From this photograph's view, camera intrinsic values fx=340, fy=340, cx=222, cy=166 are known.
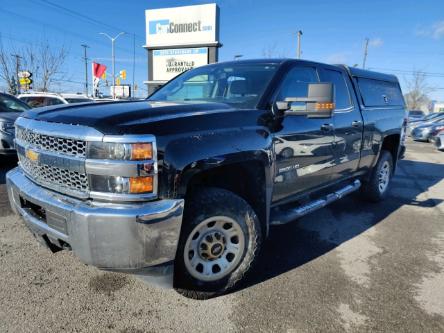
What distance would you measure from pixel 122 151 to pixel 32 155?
36.8 inches

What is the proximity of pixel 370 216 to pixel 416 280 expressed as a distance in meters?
1.89

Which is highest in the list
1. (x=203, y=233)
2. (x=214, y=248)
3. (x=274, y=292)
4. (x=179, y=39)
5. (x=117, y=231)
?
(x=179, y=39)

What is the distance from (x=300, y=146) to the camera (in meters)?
3.20

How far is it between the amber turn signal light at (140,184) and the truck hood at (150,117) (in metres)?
0.28

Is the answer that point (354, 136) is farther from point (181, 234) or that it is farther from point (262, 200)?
point (181, 234)

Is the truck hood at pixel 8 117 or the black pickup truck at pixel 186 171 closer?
the black pickup truck at pixel 186 171

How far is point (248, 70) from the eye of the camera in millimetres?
3424

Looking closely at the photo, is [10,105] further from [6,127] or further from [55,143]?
[55,143]

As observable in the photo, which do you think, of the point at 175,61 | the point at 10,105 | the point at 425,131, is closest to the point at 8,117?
the point at 10,105

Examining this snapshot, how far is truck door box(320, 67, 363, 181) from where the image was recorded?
3.90 meters

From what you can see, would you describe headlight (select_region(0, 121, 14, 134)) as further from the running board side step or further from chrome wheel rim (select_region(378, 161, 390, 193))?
chrome wheel rim (select_region(378, 161, 390, 193))

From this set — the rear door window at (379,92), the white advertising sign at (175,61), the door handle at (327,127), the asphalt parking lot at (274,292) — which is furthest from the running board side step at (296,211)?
the white advertising sign at (175,61)

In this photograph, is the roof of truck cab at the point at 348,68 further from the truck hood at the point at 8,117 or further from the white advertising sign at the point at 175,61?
the white advertising sign at the point at 175,61

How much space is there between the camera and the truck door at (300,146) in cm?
303
